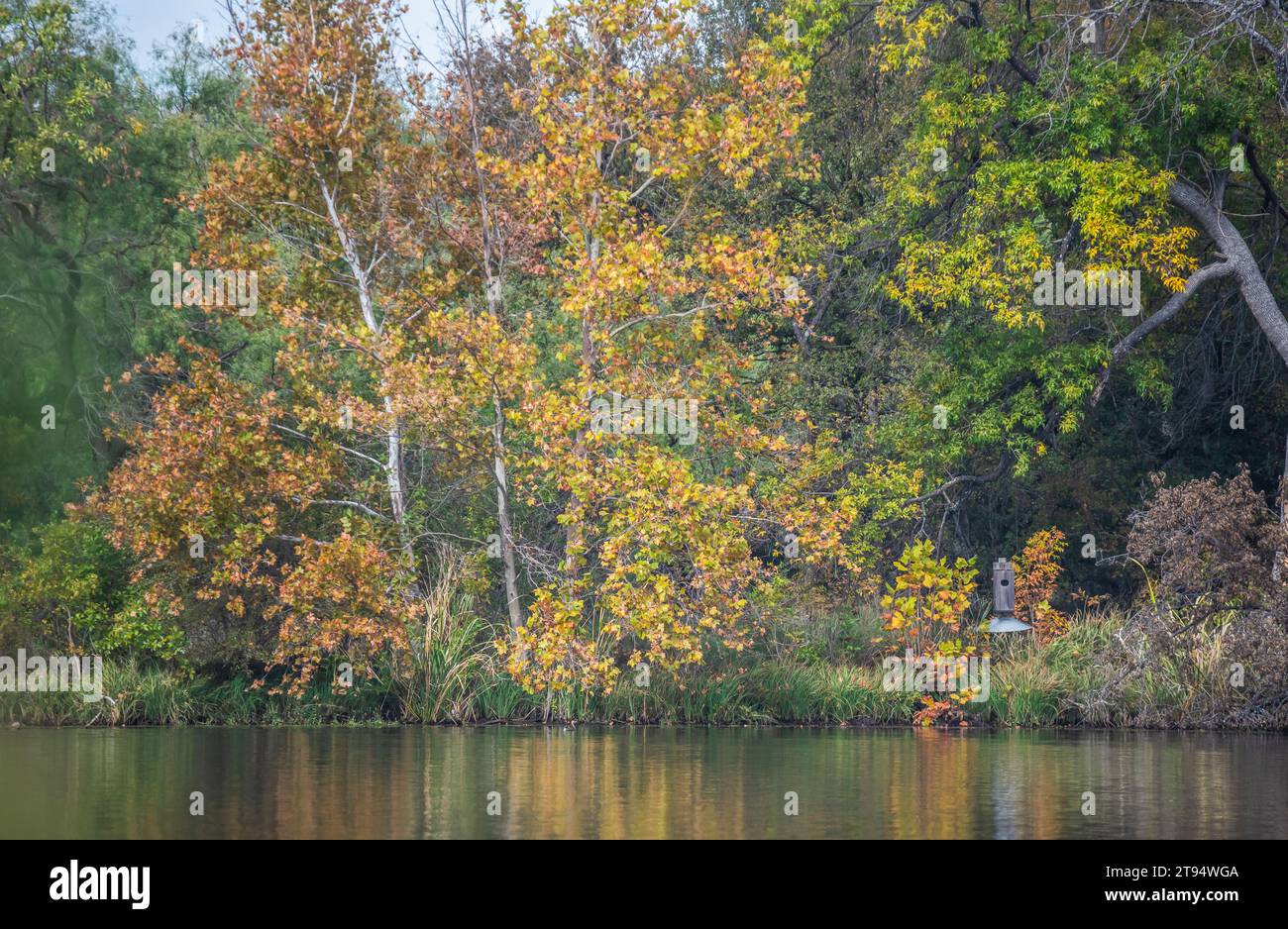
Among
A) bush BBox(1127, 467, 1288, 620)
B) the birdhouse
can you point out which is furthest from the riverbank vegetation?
the birdhouse

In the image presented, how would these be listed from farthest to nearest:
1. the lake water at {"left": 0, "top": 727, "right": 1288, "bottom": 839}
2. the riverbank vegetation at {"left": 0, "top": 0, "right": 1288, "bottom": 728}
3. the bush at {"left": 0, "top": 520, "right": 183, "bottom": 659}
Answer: the bush at {"left": 0, "top": 520, "right": 183, "bottom": 659}, the riverbank vegetation at {"left": 0, "top": 0, "right": 1288, "bottom": 728}, the lake water at {"left": 0, "top": 727, "right": 1288, "bottom": 839}

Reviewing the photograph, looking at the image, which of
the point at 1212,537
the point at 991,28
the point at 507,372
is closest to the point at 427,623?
the point at 507,372

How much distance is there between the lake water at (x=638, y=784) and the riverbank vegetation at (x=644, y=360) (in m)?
1.91

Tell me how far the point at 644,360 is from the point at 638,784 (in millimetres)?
10918

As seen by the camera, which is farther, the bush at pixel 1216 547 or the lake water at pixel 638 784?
the bush at pixel 1216 547

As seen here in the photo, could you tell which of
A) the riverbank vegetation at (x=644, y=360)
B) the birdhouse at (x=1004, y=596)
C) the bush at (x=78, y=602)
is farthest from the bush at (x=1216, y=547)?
the bush at (x=78, y=602)

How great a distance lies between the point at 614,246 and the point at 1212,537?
29.2 feet

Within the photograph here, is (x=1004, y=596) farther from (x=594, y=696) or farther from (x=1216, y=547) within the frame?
(x=594, y=696)

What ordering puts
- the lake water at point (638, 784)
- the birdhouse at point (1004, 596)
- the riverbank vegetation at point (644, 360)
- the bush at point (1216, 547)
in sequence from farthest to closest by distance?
the riverbank vegetation at point (644, 360) < the bush at point (1216, 547) < the birdhouse at point (1004, 596) < the lake water at point (638, 784)

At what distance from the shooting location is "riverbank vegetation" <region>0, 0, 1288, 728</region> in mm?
20562

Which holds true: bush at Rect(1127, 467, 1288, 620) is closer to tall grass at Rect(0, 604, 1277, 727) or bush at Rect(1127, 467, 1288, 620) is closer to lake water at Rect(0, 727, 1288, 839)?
tall grass at Rect(0, 604, 1277, 727)

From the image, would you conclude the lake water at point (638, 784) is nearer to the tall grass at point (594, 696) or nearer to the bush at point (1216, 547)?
the tall grass at point (594, 696)

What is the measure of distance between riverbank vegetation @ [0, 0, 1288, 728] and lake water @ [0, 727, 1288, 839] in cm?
191

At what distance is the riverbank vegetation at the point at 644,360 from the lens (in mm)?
20562
